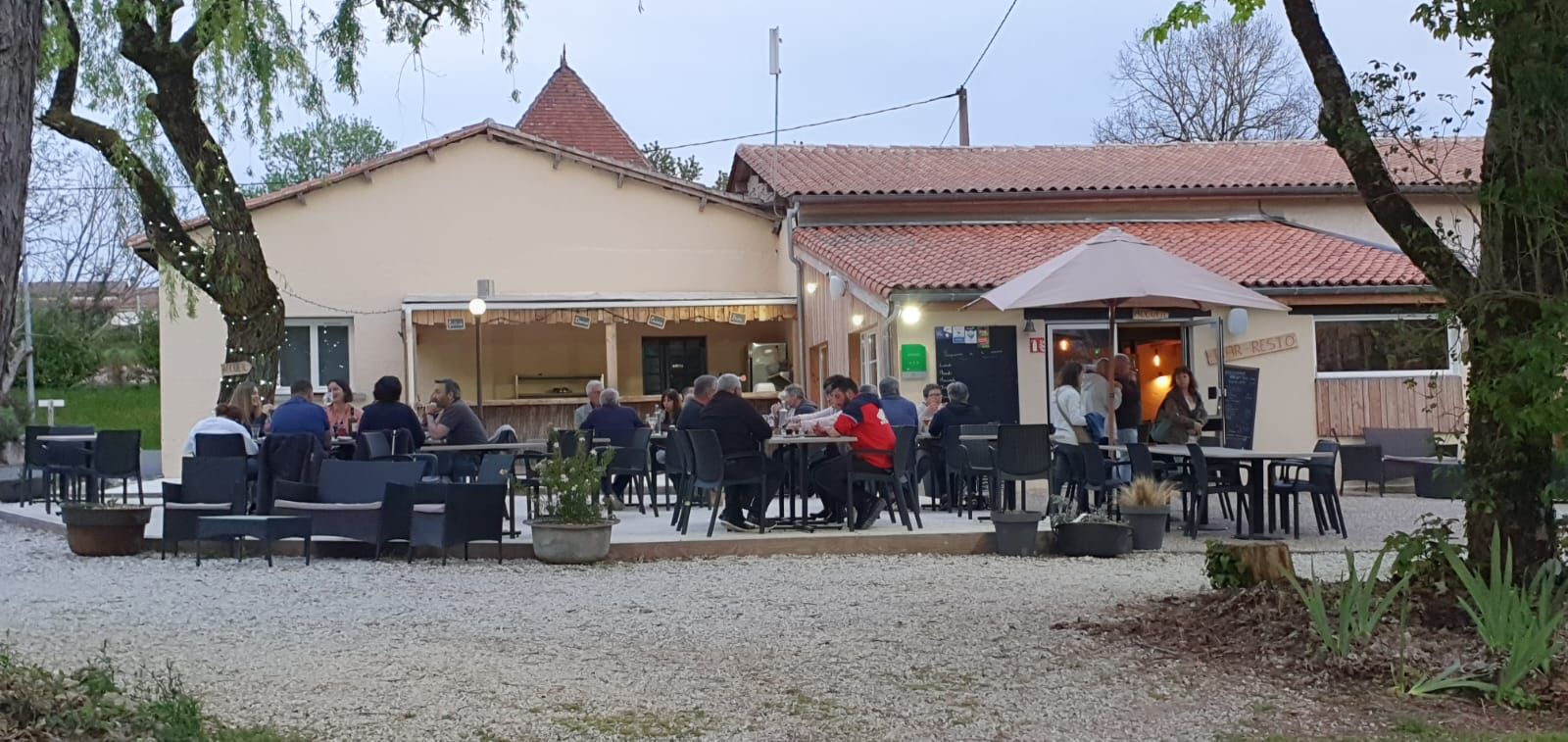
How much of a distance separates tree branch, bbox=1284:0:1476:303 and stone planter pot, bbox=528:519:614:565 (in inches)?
203

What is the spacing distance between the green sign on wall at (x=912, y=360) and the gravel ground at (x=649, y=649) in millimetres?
6571

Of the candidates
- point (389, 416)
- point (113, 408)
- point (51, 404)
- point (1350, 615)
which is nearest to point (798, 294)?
point (389, 416)

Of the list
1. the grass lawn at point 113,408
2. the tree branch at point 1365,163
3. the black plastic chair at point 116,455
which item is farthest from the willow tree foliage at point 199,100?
the grass lawn at point 113,408

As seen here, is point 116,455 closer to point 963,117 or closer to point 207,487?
point 207,487

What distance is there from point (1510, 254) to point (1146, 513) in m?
4.49

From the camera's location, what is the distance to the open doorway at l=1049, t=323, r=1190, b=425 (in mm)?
16547

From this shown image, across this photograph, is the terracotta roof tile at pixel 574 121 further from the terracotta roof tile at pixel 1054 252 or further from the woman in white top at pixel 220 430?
the woman in white top at pixel 220 430

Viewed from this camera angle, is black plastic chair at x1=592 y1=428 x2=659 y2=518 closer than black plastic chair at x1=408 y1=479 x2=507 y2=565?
No

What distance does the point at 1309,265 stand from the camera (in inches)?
679

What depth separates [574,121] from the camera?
1154 inches

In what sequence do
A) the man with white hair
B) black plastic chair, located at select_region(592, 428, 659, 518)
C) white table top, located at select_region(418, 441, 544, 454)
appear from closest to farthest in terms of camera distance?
white table top, located at select_region(418, 441, 544, 454)
black plastic chair, located at select_region(592, 428, 659, 518)
the man with white hair

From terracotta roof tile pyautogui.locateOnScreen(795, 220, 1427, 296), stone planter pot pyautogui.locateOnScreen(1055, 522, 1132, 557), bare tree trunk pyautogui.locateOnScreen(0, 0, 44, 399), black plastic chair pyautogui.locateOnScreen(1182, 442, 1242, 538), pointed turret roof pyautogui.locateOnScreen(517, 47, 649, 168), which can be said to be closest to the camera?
bare tree trunk pyautogui.locateOnScreen(0, 0, 44, 399)

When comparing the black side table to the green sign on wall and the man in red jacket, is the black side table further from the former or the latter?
the green sign on wall

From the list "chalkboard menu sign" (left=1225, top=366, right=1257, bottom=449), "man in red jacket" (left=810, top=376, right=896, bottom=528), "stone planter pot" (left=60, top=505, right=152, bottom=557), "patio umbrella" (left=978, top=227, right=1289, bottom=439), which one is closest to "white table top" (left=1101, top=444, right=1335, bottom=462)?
"patio umbrella" (left=978, top=227, right=1289, bottom=439)
